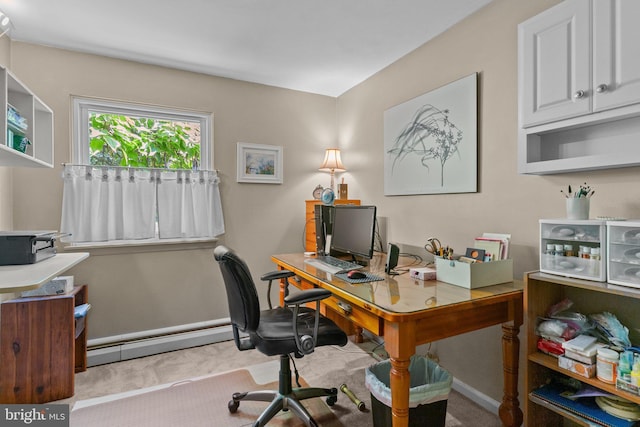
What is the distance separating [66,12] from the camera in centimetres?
202

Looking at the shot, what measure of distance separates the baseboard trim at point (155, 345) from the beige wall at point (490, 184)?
1841 mm

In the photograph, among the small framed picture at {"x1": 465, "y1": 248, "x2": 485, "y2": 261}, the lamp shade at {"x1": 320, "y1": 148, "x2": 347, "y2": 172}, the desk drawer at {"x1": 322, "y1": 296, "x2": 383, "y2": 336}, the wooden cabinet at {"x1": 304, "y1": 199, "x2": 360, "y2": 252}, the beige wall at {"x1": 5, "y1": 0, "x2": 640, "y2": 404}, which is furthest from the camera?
the lamp shade at {"x1": 320, "y1": 148, "x2": 347, "y2": 172}

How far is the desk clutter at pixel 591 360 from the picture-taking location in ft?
3.84

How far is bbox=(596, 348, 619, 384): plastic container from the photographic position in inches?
46.4

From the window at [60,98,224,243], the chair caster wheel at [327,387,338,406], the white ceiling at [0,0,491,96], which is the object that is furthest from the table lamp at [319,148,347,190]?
the chair caster wheel at [327,387,338,406]

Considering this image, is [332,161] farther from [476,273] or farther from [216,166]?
[476,273]

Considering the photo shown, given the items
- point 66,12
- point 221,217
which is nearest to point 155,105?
point 66,12

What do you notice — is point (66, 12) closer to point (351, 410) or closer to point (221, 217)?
point (221, 217)

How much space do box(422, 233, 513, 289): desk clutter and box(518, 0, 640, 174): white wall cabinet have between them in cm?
41

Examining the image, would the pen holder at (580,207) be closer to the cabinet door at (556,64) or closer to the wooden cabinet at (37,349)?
the cabinet door at (556,64)

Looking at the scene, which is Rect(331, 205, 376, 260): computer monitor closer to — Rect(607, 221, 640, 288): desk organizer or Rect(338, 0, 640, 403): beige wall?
Rect(338, 0, 640, 403): beige wall

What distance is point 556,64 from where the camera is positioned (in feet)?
→ 4.55

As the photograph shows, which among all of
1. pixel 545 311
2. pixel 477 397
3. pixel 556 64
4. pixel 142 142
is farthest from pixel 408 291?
pixel 142 142

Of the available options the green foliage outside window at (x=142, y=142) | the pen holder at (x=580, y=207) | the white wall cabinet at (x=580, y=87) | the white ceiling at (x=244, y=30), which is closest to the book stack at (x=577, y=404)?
the pen holder at (x=580, y=207)
